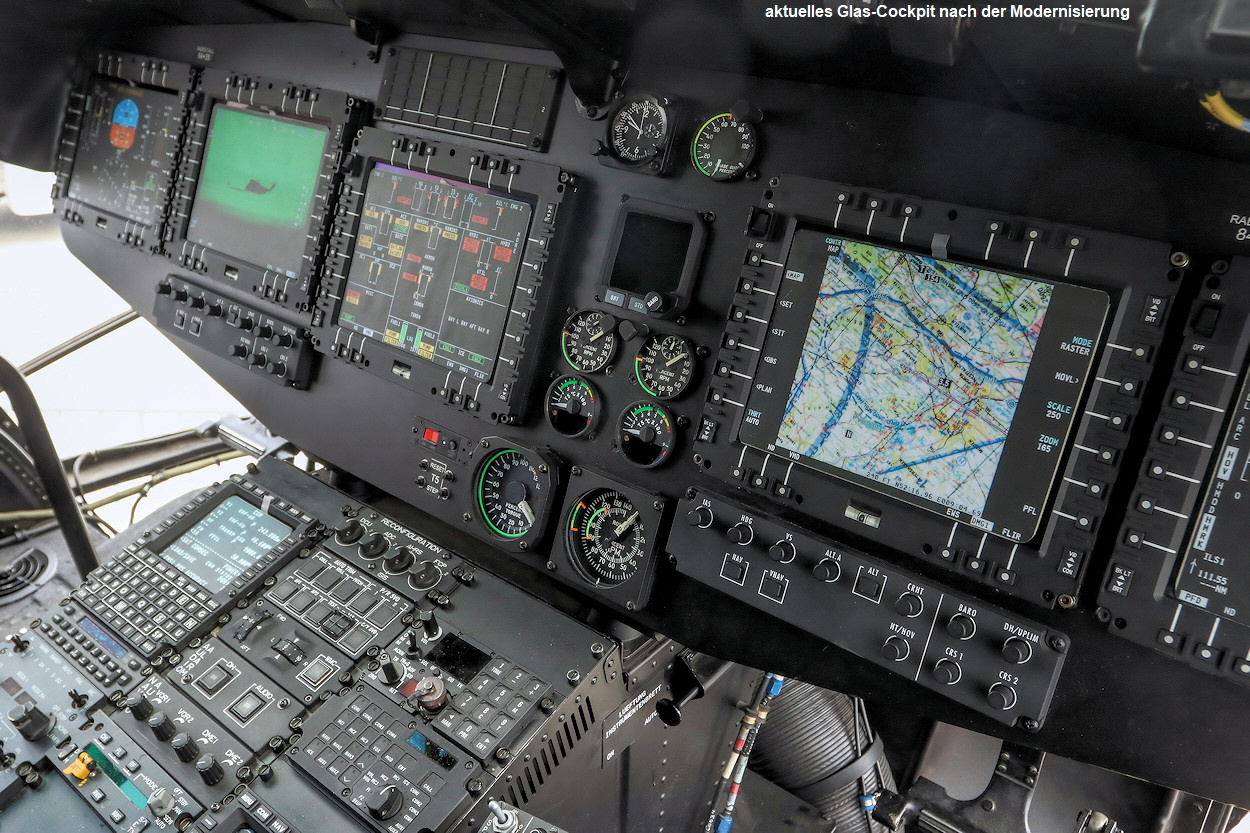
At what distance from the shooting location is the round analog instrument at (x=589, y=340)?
2.55 m

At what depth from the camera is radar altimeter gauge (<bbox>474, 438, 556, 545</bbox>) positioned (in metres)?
2.59

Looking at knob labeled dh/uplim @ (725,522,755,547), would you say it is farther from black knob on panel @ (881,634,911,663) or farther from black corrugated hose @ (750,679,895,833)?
black corrugated hose @ (750,679,895,833)

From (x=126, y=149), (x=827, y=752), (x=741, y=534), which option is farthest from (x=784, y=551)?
(x=126, y=149)

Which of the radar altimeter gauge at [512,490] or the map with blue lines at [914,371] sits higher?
the map with blue lines at [914,371]

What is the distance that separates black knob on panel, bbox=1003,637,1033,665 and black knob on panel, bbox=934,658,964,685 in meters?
0.11

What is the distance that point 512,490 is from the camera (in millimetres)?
2668

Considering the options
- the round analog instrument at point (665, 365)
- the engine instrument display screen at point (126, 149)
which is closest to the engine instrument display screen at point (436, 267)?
the round analog instrument at point (665, 365)

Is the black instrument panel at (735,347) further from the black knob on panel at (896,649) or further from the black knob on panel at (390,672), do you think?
the black knob on panel at (390,672)

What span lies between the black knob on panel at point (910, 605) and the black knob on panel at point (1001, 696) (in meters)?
0.22

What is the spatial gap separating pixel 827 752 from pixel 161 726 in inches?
75.1

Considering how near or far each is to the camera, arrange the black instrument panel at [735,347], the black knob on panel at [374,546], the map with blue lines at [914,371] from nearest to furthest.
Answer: the black instrument panel at [735,347] < the map with blue lines at [914,371] < the black knob on panel at [374,546]

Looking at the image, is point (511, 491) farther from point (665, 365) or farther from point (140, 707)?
point (140, 707)

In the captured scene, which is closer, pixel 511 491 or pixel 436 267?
pixel 511 491

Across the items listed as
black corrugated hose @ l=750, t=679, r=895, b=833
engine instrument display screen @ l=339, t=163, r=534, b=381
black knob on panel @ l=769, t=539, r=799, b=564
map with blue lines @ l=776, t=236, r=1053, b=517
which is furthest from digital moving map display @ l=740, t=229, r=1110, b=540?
black corrugated hose @ l=750, t=679, r=895, b=833
